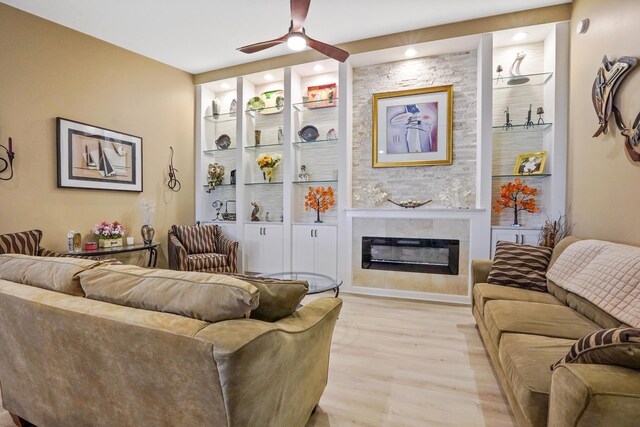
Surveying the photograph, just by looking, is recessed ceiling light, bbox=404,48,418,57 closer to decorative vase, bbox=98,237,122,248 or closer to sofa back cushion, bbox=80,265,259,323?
sofa back cushion, bbox=80,265,259,323

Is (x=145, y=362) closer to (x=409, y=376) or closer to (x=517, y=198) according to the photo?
(x=409, y=376)

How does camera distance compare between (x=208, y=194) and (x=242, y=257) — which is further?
(x=208, y=194)

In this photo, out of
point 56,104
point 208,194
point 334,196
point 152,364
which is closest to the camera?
point 152,364

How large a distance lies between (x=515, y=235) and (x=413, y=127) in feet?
5.75

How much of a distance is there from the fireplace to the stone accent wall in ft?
1.88

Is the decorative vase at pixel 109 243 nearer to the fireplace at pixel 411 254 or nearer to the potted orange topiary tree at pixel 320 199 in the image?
the potted orange topiary tree at pixel 320 199

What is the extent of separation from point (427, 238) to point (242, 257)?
2635mm

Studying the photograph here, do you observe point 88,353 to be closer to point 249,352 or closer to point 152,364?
point 152,364

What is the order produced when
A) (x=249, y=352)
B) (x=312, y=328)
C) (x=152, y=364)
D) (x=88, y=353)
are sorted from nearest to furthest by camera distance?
(x=249, y=352)
(x=152, y=364)
(x=88, y=353)
(x=312, y=328)

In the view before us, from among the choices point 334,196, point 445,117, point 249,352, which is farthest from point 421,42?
point 249,352

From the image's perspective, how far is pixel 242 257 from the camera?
462 cm

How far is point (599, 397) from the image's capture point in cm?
89

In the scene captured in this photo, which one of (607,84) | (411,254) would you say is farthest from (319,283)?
(607,84)

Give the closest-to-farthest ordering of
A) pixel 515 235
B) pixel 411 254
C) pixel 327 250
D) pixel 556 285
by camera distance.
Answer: pixel 556 285, pixel 515 235, pixel 411 254, pixel 327 250
